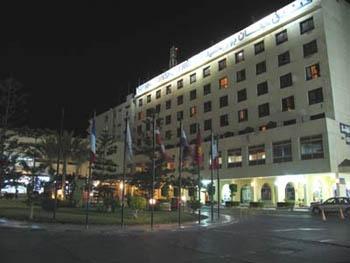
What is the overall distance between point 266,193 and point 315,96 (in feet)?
48.9

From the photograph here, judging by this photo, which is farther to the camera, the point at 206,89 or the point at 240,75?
the point at 206,89

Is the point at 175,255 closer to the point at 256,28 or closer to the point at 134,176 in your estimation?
the point at 134,176

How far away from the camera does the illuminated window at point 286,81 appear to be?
176ft

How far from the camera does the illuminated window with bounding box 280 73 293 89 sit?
53.7 m

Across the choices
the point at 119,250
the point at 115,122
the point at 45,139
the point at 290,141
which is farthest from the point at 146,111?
the point at 119,250

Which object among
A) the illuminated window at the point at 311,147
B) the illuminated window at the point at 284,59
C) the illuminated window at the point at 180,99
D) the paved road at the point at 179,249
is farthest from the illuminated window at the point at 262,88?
the paved road at the point at 179,249

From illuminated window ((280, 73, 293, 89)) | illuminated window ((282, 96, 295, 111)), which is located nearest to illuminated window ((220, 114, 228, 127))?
illuminated window ((282, 96, 295, 111))

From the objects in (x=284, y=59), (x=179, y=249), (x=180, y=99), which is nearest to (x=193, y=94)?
(x=180, y=99)

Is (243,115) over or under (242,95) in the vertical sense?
under

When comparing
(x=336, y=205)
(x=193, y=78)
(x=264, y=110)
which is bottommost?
(x=336, y=205)

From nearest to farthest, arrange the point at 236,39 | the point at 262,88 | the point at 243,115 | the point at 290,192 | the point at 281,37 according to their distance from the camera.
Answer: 1. the point at 290,192
2. the point at 281,37
3. the point at 262,88
4. the point at 243,115
5. the point at 236,39

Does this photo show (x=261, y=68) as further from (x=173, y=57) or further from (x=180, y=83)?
(x=173, y=57)

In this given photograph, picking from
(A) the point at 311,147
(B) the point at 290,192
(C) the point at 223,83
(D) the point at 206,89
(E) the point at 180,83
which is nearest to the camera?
(A) the point at 311,147

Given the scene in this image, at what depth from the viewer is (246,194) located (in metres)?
59.2
